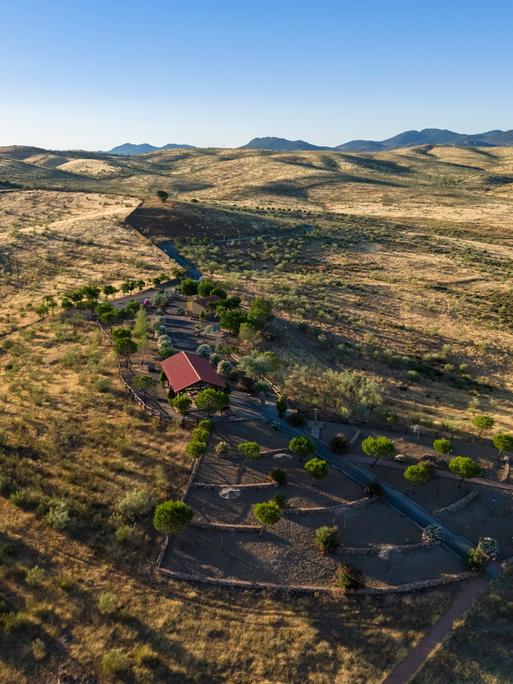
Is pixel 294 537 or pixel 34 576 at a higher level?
pixel 34 576

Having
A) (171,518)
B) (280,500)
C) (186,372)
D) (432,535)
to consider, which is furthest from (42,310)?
(432,535)

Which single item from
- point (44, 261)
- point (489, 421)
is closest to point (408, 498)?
point (489, 421)

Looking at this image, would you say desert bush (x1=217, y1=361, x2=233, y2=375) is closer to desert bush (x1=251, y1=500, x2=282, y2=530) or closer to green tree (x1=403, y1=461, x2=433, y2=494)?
desert bush (x1=251, y1=500, x2=282, y2=530)

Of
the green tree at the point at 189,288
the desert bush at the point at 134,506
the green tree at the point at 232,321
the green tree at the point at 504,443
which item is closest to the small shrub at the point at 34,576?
the desert bush at the point at 134,506

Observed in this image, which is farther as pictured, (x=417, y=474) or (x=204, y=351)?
(x=204, y=351)

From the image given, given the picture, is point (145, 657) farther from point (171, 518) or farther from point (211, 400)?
point (211, 400)

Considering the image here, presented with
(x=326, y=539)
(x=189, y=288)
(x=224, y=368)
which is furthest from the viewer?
(x=189, y=288)
